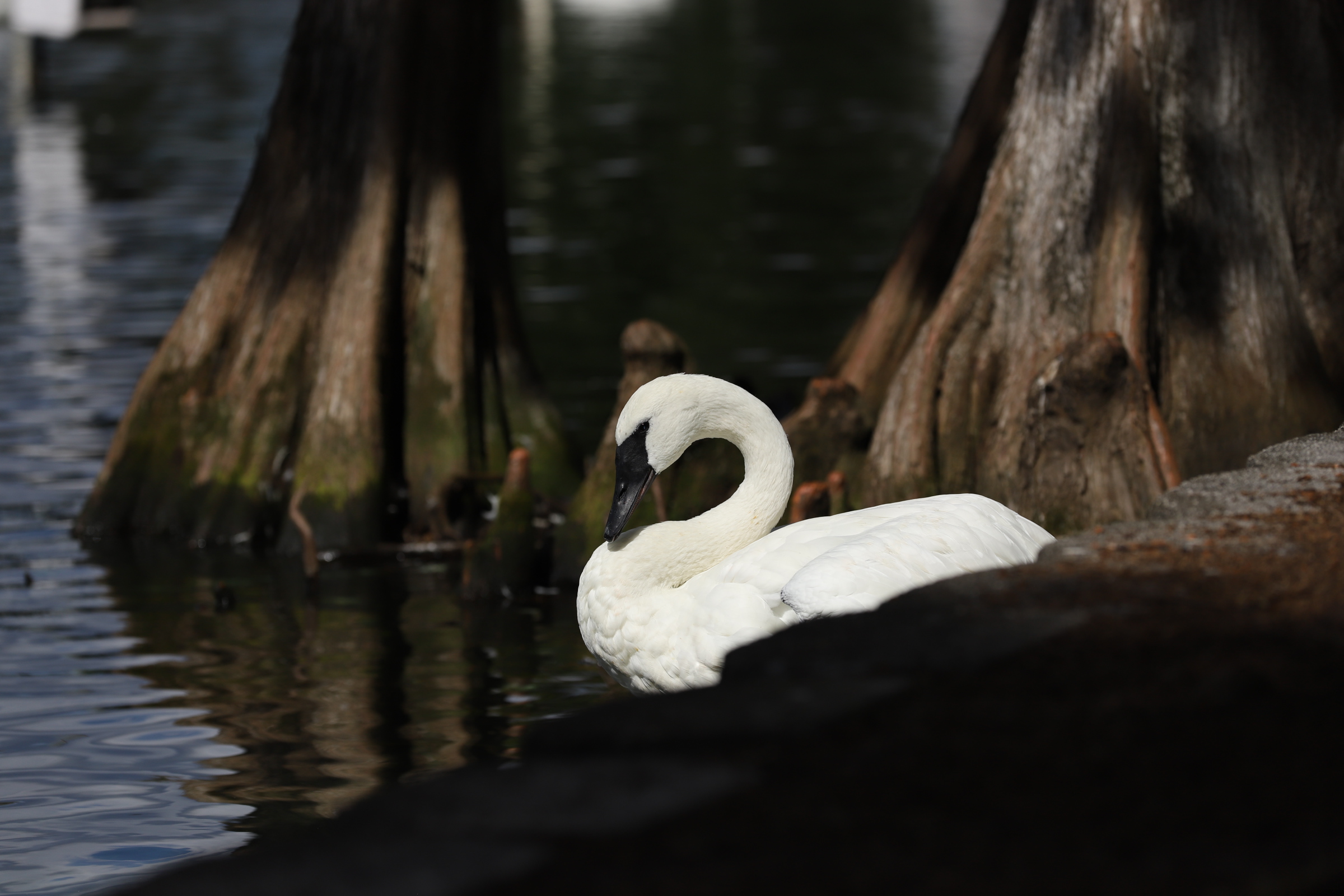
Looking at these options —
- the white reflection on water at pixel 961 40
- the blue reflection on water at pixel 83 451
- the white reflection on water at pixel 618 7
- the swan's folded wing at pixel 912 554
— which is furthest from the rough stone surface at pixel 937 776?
the white reflection on water at pixel 618 7

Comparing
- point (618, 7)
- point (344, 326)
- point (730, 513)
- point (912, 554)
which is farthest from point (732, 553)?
point (618, 7)

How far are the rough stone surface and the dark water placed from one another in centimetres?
297

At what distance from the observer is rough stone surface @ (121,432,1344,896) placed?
268cm

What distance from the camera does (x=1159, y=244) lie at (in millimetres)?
8367

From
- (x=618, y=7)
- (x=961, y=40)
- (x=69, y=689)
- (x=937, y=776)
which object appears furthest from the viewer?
(x=618, y=7)

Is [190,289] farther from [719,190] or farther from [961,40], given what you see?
[961,40]

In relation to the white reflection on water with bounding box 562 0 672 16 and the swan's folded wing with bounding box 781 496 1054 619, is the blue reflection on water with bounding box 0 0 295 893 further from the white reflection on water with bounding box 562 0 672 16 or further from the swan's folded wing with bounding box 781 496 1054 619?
the white reflection on water with bounding box 562 0 672 16

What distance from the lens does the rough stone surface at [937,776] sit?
2.68 metres

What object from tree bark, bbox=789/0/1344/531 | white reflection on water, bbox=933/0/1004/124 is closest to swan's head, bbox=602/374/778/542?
tree bark, bbox=789/0/1344/531

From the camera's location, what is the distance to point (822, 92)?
3591cm

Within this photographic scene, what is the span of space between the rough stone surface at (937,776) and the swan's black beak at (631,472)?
7.71 feet

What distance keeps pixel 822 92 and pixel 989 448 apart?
28.7 meters

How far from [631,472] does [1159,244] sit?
11.1ft

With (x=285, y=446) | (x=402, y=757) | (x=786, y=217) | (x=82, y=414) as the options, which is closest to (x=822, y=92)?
(x=786, y=217)
